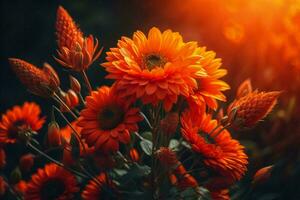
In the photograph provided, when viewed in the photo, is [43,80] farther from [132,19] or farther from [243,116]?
[132,19]

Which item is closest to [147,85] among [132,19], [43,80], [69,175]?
[43,80]

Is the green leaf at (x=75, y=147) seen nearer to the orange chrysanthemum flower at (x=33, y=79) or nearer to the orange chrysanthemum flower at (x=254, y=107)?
the orange chrysanthemum flower at (x=33, y=79)

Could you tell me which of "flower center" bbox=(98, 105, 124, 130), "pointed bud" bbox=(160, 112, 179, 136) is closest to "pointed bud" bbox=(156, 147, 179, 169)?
"pointed bud" bbox=(160, 112, 179, 136)

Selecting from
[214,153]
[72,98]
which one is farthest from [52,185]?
[214,153]

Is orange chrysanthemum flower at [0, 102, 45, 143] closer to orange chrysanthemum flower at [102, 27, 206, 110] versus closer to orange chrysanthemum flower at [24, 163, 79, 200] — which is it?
orange chrysanthemum flower at [24, 163, 79, 200]

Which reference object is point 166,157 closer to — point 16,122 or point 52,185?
point 52,185

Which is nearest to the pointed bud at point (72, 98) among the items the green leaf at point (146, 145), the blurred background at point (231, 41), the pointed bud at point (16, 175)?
the green leaf at point (146, 145)
